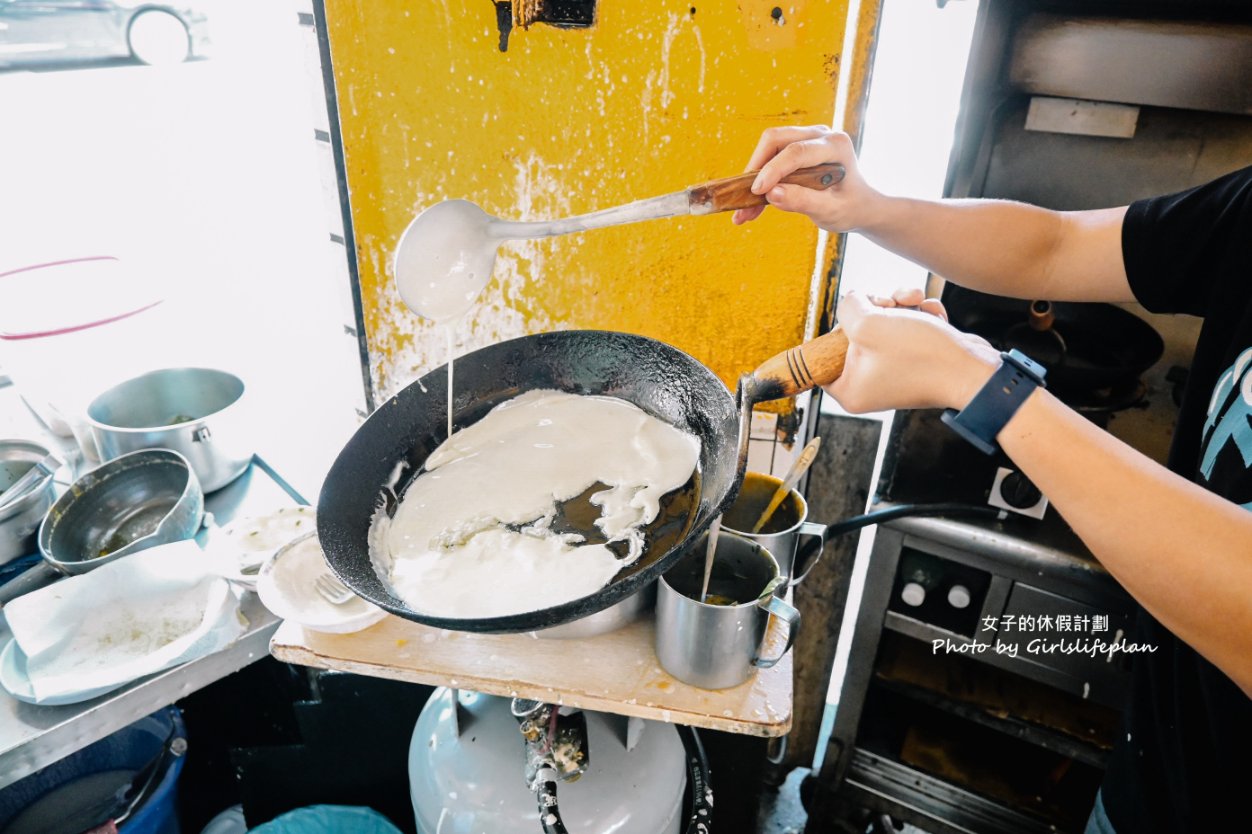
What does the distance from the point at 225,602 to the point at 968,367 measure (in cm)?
164

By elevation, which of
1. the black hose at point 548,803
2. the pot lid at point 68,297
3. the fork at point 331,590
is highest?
the pot lid at point 68,297

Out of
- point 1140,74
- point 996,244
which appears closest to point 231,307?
point 996,244

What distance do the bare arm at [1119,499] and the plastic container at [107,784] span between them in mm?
2167

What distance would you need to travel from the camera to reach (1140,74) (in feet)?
5.38

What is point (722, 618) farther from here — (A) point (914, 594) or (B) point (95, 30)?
(B) point (95, 30)

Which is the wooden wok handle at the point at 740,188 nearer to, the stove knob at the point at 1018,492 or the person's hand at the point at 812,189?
the person's hand at the point at 812,189

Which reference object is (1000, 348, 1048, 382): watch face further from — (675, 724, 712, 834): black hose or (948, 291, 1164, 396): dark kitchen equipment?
(675, 724, 712, 834): black hose

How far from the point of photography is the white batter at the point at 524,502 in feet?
3.99

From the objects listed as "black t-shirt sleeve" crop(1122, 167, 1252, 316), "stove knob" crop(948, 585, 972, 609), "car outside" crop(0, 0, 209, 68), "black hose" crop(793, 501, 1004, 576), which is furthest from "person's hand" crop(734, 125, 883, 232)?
"car outside" crop(0, 0, 209, 68)

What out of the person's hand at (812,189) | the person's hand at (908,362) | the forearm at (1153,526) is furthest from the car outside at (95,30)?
the forearm at (1153,526)

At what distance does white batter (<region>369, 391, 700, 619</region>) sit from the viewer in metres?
1.21

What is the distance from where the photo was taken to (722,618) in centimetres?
114

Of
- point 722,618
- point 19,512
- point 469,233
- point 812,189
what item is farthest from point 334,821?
point 812,189

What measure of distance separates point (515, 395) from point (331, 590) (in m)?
0.57
